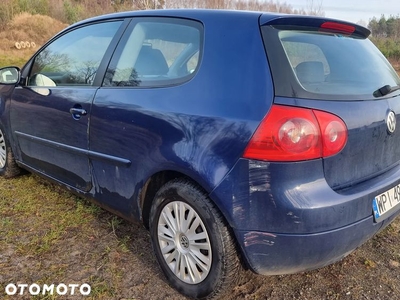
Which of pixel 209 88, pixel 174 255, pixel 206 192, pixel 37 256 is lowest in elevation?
pixel 37 256

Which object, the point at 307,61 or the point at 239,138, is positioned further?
the point at 307,61

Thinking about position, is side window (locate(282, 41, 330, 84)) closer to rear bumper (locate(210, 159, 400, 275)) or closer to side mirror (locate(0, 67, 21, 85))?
rear bumper (locate(210, 159, 400, 275))

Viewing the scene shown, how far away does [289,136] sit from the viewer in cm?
179

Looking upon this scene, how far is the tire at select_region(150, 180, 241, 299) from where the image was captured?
6.52ft

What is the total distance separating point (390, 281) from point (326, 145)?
3.85ft

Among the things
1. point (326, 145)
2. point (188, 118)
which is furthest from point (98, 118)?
point (326, 145)

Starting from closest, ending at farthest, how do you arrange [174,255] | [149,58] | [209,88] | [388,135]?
[209,88] < [388,135] < [174,255] < [149,58]

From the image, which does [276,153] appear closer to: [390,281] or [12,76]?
[390,281]

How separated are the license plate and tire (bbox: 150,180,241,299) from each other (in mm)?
773

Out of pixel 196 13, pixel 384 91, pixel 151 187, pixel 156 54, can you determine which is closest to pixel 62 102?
pixel 156 54

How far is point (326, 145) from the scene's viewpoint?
182 centimetres

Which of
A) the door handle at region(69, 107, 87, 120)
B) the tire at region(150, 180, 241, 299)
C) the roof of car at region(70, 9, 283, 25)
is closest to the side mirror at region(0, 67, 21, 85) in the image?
the door handle at region(69, 107, 87, 120)

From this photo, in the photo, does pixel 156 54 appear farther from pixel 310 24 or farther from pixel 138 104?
pixel 310 24

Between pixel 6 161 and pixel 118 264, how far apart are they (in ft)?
6.99
